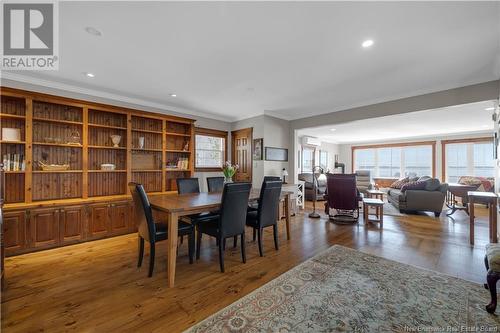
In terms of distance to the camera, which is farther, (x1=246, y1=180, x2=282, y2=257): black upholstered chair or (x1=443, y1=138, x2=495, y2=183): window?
(x1=443, y1=138, x2=495, y2=183): window

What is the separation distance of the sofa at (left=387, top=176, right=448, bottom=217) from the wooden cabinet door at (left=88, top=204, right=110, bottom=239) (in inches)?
259

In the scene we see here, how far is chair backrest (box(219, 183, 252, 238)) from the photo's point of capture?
8.12ft

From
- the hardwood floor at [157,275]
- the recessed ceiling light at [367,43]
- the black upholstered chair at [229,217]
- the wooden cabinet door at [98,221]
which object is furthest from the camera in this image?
the wooden cabinet door at [98,221]

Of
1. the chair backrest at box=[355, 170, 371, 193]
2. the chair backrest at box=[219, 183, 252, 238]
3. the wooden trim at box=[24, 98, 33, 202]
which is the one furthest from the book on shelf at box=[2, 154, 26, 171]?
the chair backrest at box=[355, 170, 371, 193]

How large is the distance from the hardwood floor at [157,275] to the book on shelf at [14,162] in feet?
4.19

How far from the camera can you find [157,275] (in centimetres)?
239

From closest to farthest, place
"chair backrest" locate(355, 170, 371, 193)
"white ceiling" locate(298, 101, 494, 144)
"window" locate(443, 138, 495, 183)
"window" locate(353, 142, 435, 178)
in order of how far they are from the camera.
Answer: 1. "white ceiling" locate(298, 101, 494, 144)
2. "window" locate(443, 138, 495, 183)
3. "chair backrest" locate(355, 170, 371, 193)
4. "window" locate(353, 142, 435, 178)

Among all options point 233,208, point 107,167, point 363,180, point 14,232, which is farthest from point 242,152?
point 363,180

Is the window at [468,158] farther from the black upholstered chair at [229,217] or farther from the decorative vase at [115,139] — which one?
the decorative vase at [115,139]

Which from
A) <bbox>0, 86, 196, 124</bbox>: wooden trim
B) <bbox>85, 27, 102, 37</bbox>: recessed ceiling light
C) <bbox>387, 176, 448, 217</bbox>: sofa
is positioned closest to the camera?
<bbox>85, 27, 102, 37</bbox>: recessed ceiling light

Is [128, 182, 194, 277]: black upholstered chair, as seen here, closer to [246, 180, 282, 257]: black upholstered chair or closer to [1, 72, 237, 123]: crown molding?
[246, 180, 282, 257]: black upholstered chair

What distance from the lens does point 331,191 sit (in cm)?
480

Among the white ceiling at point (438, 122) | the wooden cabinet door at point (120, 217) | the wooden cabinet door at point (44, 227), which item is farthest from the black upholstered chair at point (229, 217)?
the white ceiling at point (438, 122)

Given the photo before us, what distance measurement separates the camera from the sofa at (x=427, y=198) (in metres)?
5.08
